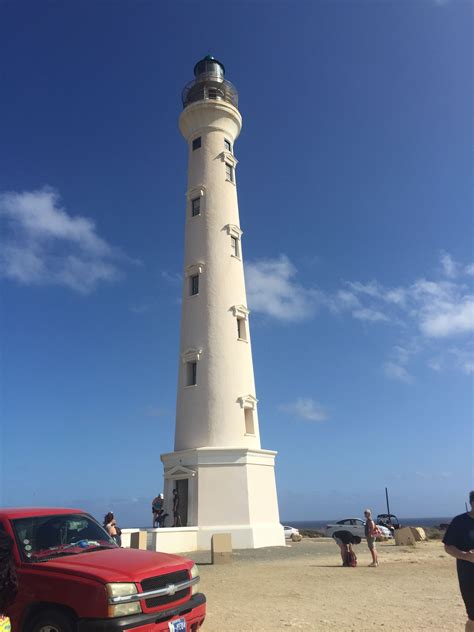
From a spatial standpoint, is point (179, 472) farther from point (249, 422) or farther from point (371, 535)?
point (371, 535)

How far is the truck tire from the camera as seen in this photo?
18.4ft

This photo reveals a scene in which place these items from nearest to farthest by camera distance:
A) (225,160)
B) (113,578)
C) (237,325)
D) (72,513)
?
(113,578), (72,513), (237,325), (225,160)

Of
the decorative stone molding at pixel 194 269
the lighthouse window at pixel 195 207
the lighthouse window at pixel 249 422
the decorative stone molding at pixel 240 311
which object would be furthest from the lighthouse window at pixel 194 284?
the lighthouse window at pixel 249 422

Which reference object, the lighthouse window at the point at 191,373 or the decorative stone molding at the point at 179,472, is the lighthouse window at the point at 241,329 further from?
the decorative stone molding at the point at 179,472

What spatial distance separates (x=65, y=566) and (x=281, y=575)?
30.0 feet

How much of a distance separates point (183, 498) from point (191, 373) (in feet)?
19.4

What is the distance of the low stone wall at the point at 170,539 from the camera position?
763 inches

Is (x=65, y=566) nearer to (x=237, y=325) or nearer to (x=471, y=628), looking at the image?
(x=471, y=628)

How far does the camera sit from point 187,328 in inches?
1040

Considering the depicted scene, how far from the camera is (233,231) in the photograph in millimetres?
28203

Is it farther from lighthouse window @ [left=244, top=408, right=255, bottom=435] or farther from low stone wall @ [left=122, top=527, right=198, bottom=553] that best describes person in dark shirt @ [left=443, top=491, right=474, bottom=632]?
lighthouse window @ [left=244, top=408, right=255, bottom=435]

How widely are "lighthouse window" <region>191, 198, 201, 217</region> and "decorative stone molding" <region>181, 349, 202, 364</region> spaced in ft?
26.2

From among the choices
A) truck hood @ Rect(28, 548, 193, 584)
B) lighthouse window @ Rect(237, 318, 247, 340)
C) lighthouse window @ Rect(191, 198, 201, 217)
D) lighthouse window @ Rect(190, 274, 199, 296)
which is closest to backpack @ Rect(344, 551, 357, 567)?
truck hood @ Rect(28, 548, 193, 584)

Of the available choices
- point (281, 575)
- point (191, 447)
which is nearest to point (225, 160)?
point (191, 447)
